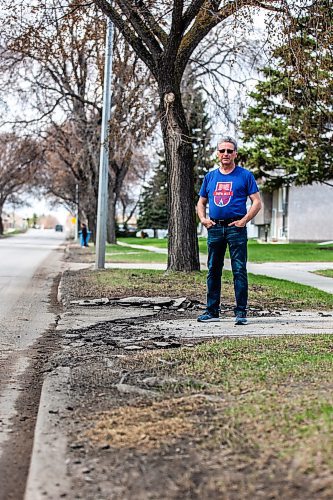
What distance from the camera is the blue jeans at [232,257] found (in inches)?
356

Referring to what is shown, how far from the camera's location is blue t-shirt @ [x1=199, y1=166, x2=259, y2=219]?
8.89m

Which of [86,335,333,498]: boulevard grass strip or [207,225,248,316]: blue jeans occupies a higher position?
[207,225,248,316]: blue jeans

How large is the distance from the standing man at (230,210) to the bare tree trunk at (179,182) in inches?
261

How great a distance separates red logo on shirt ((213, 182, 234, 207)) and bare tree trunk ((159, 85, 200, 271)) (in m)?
6.88

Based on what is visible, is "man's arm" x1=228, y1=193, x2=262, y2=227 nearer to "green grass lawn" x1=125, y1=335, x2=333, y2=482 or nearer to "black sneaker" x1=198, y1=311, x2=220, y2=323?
"black sneaker" x1=198, y1=311, x2=220, y2=323

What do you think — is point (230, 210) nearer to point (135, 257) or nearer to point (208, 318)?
point (208, 318)

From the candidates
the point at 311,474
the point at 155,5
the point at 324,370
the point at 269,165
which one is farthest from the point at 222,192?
the point at 269,165

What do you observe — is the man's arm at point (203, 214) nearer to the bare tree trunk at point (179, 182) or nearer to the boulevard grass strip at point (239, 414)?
the boulevard grass strip at point (239, 414)

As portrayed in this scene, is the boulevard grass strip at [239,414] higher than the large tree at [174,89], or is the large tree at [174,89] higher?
the large tree at [174,89]

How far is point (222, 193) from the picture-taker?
893 cm

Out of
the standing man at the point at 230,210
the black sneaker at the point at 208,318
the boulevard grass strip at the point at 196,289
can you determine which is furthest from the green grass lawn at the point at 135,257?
the standing man at the point at 230,210

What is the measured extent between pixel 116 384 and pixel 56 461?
1.65 metres

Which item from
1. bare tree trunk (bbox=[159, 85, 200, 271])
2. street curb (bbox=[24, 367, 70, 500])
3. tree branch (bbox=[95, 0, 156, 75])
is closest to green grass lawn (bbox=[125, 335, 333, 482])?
street curb (bbox=[24, 367, 70, 500])

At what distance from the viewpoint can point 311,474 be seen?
340 centimetres
